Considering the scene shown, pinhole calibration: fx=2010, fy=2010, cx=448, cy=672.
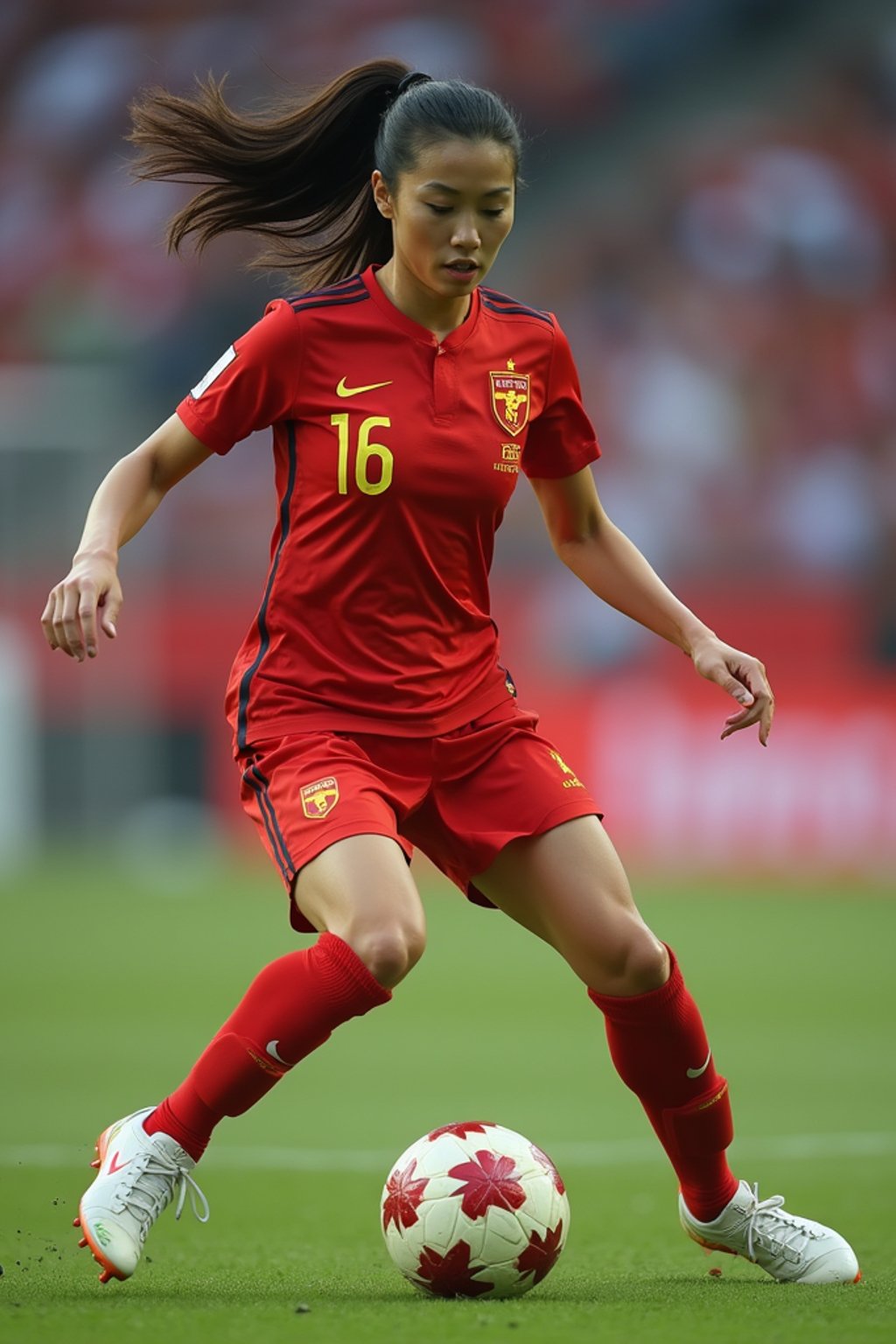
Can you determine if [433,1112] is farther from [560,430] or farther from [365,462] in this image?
[365,462]

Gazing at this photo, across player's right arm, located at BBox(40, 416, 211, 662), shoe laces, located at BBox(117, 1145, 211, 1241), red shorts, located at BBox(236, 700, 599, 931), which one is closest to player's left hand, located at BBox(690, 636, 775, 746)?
red shorts, located at BBox(236, 700, 599, 931)

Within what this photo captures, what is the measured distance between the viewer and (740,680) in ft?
13.7

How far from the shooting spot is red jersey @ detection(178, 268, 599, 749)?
4.00 metres

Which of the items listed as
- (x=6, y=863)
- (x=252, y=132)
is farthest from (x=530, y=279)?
(x=252, y=132)

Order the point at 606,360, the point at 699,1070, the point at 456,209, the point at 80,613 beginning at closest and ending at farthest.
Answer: the point at 80,613 → the point at 456,209 → the point at 699,1070 → the point at 606,360

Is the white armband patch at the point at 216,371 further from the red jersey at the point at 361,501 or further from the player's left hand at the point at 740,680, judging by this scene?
the player's left hand at the point at 740,680

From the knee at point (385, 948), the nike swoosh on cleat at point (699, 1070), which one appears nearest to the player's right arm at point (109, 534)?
the knee at point (385, 948)

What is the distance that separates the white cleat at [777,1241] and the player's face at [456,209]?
1.98 metres

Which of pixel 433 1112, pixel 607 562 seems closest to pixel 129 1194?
pixel 607 562

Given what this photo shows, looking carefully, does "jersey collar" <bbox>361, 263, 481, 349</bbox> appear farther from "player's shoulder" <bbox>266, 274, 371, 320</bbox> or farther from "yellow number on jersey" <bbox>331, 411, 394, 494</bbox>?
"yellow number on jersey" <bbox>331, 411, 394, 494</bbox>

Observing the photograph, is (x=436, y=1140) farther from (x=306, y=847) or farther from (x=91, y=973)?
(x=91, y=973)

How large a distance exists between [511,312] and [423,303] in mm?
292

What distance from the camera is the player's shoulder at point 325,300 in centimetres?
406

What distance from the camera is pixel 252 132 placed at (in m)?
4.43
